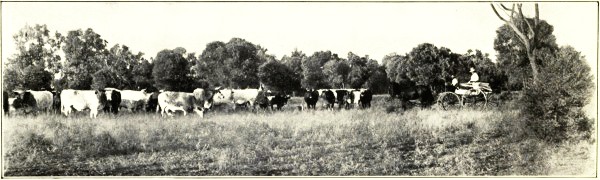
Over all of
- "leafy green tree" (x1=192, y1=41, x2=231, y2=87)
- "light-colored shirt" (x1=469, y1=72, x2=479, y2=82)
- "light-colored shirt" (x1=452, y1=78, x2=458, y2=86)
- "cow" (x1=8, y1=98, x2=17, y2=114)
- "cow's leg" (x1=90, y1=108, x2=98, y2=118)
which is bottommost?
"cow's leg" (x1=90, y1=108, x2=98, y2=118)

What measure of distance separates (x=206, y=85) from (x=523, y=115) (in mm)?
5569

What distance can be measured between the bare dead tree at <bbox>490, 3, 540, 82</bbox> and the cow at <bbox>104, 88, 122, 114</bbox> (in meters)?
6.76

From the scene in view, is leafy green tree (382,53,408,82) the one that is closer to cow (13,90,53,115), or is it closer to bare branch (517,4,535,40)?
bare branch (517,4,535,40)

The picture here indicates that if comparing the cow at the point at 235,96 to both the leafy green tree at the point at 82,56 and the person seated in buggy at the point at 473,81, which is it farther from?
the person seated in buggy at the point at 473,81

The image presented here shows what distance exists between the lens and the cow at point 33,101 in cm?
1169

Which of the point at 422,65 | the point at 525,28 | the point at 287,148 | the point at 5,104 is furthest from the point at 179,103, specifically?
the point at 525,28

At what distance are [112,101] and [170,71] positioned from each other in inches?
47.4

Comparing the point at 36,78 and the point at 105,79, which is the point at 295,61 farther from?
the point at 36,78

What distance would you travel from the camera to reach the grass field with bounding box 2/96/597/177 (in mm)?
11555

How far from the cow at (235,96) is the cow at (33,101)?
291 centimetres

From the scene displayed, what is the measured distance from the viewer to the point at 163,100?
12.7 m

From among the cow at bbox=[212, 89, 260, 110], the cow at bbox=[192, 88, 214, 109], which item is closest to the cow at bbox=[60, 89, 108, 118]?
the cow at bbox=[192, 88, 214, 109]

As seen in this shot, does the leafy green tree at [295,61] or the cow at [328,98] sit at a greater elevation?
the leafy green tree at [295,61]

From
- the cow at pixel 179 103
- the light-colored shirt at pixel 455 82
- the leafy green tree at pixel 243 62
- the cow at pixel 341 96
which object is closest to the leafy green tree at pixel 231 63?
the leafy green tree at pixel 243 62
